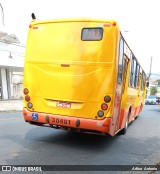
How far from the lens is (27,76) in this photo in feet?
26.6

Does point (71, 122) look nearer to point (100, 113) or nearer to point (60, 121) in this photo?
point (60, 121)

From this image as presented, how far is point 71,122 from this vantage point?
7.40 m

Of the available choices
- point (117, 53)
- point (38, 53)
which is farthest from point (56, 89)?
point (117, 53)

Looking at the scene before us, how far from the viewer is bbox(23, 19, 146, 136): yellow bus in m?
7.30

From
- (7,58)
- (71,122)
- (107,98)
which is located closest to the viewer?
(107,98)

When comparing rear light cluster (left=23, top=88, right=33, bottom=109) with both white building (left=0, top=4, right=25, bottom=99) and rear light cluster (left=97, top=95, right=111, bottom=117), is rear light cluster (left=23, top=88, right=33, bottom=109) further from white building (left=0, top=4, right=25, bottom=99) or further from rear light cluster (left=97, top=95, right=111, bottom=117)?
white building (left=0, top=4, right=25, bottom=99)

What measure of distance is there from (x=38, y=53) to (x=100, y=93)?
2.10m

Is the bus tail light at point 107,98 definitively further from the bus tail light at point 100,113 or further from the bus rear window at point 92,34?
the bus rear window at point 92,34

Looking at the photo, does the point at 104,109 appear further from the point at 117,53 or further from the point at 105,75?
the point at 117,53

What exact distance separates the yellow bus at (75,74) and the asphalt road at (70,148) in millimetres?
636

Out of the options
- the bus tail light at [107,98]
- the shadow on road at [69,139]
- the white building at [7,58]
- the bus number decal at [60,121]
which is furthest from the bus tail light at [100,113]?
the white building at [7,58]

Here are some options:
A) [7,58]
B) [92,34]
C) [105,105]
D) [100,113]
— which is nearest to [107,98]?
[105,105]

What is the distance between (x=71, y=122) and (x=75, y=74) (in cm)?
123

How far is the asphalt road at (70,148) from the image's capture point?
658cm
